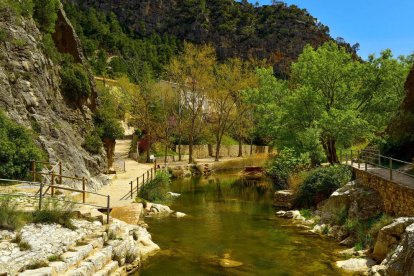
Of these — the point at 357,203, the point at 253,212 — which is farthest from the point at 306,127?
the point at 357,203

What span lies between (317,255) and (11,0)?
2251cm

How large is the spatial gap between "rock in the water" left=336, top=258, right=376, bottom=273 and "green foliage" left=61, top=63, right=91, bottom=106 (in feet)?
72.4

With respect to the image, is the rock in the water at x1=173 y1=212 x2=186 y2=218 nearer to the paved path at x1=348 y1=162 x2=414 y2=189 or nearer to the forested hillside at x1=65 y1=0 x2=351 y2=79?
the paved path at x1=348 y1=162 x2=414 y2=189

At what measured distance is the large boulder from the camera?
13.7m

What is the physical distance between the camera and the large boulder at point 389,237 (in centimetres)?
1368

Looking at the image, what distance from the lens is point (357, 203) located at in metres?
19.2

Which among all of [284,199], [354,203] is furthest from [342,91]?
[354,203]

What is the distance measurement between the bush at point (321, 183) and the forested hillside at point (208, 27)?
81191 mm

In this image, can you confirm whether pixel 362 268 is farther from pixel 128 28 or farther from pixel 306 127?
pixel 128 28

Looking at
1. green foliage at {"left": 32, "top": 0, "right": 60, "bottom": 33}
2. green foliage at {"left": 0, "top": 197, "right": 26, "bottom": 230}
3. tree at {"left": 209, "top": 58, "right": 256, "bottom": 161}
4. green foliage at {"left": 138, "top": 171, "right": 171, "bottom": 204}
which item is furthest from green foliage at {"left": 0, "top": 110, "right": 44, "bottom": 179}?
tree at {"left": 209, "top": 58, "right": 256, "bottom": 161}

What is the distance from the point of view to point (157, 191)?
26.7 meters

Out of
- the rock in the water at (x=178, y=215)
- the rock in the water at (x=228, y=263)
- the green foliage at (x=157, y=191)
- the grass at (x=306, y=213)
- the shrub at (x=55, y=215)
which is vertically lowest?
the rock in the water at (x=228, y=263)

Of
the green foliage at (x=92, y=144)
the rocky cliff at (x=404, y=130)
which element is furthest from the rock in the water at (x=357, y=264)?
the green foliage at (x=92, y=144)

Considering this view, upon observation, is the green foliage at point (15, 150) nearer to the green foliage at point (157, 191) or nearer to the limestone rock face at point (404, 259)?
the green foliage at point (157, 191)
